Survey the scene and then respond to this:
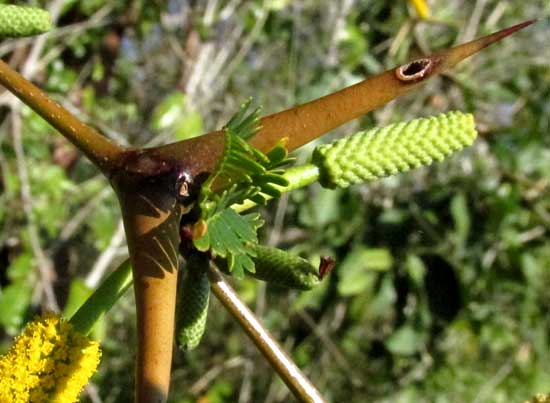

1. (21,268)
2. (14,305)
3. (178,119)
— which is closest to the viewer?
(14,305)

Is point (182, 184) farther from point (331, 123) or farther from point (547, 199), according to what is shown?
point (547, 199)

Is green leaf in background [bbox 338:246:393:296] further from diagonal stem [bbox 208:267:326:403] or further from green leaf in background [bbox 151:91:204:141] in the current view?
diagonal stem [bbox 208:267:326:403]

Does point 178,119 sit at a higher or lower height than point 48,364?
lower

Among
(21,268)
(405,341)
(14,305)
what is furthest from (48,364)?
(405,341)

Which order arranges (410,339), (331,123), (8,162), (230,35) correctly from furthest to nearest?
(230,35) → (410,339) → (8,162) → (331,123)

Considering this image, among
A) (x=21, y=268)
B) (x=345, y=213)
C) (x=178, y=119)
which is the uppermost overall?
(x=21, y=268)

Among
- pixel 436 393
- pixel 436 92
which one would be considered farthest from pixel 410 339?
pixel 436 92

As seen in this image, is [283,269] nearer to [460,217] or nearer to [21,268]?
[21,268]
